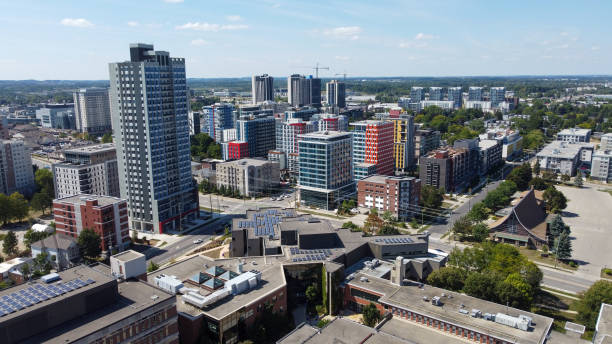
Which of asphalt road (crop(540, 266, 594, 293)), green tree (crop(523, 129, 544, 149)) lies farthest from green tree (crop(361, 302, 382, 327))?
green tree (crop(523, 129, 544, 149))

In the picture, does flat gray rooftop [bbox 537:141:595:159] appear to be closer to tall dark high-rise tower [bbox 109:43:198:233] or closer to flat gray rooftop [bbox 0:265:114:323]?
tall dark high-rise tower [bbox 109:43:198:233]

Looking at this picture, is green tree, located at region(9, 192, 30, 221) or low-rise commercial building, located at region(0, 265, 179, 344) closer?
low-rise commercial building, located at region(0, 265, 179, 344)

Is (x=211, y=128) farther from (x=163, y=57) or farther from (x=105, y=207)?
(x=105, y=207)

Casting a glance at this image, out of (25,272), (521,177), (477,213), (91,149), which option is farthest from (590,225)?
(91,149)

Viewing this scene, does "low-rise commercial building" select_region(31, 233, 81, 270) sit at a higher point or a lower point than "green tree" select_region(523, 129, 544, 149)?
lower

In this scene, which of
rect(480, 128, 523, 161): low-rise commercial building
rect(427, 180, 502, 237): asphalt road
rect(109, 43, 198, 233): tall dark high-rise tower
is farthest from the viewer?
rect(480, 128, 523, 161): low-rise commercial building
